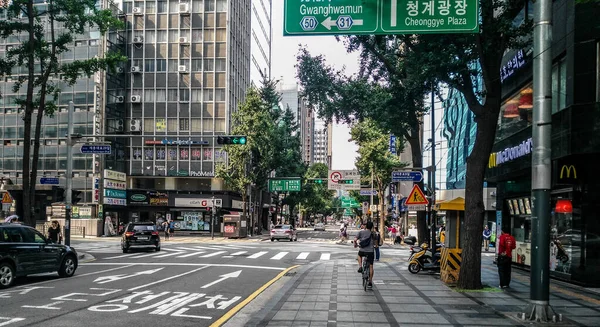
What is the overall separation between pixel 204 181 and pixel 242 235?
10032mm

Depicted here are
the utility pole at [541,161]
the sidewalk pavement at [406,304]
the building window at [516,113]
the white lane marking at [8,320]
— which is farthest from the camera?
the building window at [516,113]

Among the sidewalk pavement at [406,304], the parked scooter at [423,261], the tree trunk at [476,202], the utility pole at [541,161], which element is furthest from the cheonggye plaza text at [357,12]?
the parked scooter at [423,261]

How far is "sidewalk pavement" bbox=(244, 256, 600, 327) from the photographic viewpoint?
10.3 metres

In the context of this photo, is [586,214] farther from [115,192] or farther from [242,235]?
[115,192]

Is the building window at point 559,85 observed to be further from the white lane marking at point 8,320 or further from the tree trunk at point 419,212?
the white lane marking at point 8,320

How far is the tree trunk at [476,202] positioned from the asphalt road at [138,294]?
5.48 metres

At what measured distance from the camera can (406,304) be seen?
487 inches

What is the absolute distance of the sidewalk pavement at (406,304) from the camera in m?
10.3

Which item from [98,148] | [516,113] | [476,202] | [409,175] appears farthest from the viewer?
[98,148]

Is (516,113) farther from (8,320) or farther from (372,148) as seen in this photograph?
(372,148)

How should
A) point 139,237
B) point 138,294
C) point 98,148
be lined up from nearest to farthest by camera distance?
point 138,294, point 98,148, point 139,237

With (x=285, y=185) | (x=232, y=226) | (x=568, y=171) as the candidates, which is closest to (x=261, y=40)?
(x=285, y=185)

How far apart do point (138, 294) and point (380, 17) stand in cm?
840

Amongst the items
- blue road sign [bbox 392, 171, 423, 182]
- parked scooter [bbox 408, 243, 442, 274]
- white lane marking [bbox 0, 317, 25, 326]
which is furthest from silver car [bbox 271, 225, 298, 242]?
white lane marking [bbox 0, 317, 25, 326]
